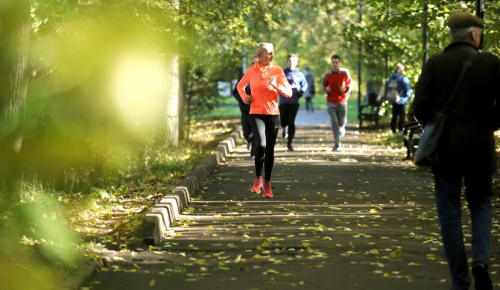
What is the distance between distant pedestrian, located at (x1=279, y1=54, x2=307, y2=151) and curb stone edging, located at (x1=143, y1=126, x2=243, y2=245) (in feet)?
7.81

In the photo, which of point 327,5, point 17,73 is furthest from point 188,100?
point 17,73

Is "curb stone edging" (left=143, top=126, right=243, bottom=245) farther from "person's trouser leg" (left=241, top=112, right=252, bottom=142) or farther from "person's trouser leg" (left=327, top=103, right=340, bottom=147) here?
"person's trouser leg" (left=327, top=103, right=340, bottom=147)

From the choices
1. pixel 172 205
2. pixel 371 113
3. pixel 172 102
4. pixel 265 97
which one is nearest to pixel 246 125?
pixel 172 102

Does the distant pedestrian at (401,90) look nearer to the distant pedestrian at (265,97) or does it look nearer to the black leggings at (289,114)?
the black leggings at (289,114)

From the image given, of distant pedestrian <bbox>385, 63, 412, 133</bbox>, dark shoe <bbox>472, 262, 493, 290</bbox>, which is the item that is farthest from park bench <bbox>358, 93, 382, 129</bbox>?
dark shoe <bbox>472, 262, 493, 290</bbox>

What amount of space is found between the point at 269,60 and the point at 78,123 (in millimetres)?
3423

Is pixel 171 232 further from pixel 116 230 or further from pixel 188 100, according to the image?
pixel 188 100

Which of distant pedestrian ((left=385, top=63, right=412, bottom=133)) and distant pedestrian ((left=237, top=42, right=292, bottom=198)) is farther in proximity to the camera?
distant pedestrian ((left=385, top=63, right=412, bottom=133))

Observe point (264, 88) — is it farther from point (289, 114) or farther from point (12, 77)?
point (289, 114)

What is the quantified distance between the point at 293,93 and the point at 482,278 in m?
11.8

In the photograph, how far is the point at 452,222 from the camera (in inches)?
224

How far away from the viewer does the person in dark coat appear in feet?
18.4

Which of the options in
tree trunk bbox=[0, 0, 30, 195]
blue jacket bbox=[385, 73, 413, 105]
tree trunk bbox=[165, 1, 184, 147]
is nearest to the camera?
tree trunk bbox=[0, 0, 30, 195]

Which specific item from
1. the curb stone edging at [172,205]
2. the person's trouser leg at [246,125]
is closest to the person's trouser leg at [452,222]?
the curb stone edging at [172,205]
